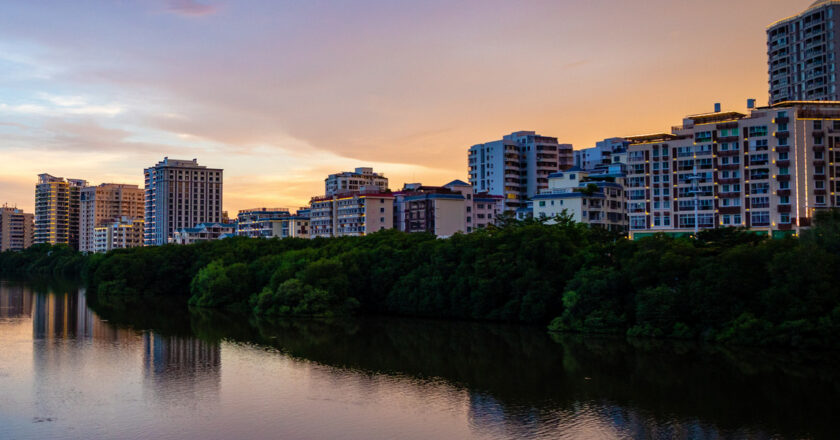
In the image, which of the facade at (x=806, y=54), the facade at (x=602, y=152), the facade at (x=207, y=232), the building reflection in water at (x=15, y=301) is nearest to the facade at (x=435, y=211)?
the facade at (x=602, y=152)

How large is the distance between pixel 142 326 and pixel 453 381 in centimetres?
2506

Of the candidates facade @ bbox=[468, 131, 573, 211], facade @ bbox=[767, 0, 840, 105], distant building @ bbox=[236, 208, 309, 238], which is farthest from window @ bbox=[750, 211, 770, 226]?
distant building @ bbox=[236, 208, 309, 238]

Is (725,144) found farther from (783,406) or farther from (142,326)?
(142,326)

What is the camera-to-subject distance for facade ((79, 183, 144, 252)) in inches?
6649

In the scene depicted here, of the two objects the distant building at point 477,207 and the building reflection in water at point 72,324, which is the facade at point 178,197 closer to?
the distant building at point 477,207

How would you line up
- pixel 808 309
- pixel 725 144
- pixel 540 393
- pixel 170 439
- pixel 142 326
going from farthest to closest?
pixel 725 144, pixel 142 326, pixel 808 309, pixel 540 393, pixel 170 439

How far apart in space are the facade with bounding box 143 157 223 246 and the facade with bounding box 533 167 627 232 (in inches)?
3734

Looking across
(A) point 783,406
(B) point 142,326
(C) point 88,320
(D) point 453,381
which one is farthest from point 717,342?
(C) point 88,320

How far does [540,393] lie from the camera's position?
27.6 meters

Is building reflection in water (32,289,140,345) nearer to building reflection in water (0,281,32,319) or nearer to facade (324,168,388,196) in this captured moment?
building reflection in water (0,281,32,319)

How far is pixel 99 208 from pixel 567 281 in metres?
148

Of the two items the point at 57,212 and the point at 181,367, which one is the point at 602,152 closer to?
the point at 181,367

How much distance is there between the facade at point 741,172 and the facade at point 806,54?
22246 millimetres

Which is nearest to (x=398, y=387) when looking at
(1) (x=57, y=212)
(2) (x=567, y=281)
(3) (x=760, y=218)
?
(2) (x=567, y=281)
